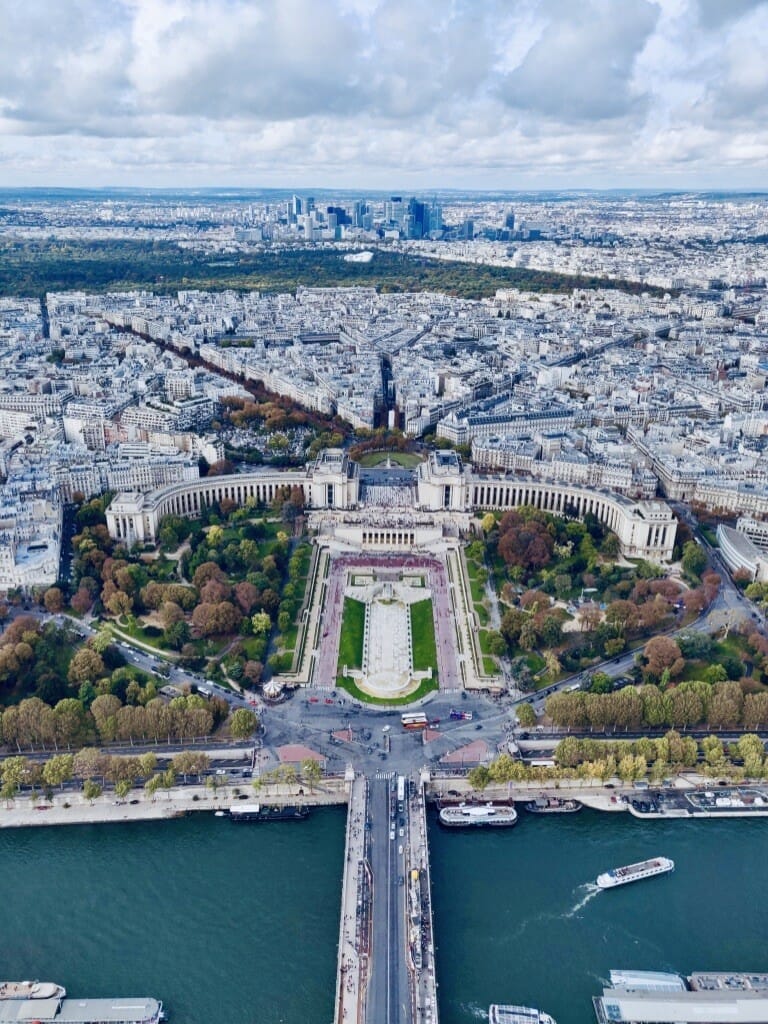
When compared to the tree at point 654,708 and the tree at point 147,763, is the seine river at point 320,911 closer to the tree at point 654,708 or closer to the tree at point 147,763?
the tree at point 147,763

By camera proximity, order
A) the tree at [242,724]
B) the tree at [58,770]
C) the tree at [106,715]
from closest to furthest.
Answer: the tree at [58,770], the tree at [106,715], the tree at [242,724]

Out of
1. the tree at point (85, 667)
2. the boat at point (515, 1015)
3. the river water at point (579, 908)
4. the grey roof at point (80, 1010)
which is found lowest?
the grey roof at point (80, 1010)

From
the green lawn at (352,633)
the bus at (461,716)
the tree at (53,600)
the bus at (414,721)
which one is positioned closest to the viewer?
the bus at (414,721)

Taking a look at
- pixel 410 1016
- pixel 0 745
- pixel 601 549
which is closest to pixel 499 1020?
pixel 410 1016

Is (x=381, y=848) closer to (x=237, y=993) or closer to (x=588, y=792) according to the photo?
(x=237, y=993)

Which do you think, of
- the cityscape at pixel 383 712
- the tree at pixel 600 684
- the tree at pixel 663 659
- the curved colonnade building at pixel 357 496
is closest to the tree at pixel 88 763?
the cityscape at pixel 383 712

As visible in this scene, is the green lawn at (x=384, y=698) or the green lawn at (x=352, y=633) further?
the green lawn at (x=352, y=633)
